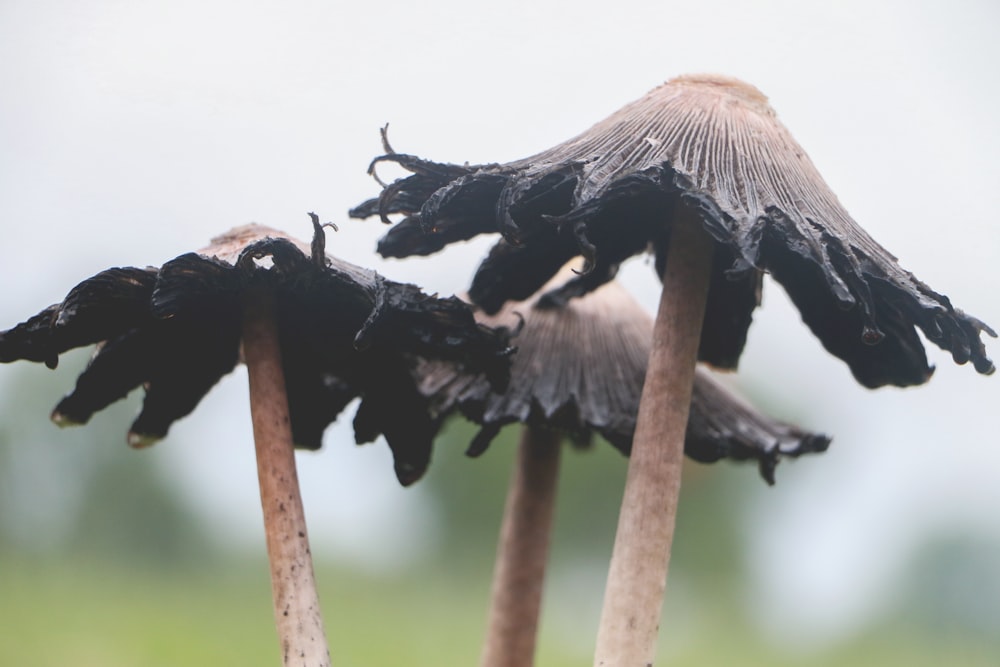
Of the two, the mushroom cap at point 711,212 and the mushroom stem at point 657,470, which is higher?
the mushroom cap at point 711,212

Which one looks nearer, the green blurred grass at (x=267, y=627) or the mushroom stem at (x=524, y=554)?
the mushroom stem at (x=524, y=554)

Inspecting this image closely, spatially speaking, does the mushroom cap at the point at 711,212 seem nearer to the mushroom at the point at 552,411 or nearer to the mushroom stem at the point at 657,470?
the mushroom stem at the point at 657,470

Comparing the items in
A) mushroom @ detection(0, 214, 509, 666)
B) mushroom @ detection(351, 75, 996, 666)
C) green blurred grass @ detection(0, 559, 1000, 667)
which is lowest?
green blurred grass @ detection(0, 559, 1000, 667)

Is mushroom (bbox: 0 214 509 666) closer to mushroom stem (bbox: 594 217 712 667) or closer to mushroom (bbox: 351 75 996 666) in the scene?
mushroom (bbox: 351 75 996 666)

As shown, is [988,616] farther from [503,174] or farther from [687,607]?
[503,174]

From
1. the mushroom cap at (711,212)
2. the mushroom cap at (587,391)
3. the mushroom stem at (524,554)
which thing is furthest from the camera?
the mushroom stem at (524,554)

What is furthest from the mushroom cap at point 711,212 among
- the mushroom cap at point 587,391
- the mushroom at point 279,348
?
the mushroom cap at point 587,391

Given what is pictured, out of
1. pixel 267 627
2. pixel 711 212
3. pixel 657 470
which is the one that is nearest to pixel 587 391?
pixel 657 470

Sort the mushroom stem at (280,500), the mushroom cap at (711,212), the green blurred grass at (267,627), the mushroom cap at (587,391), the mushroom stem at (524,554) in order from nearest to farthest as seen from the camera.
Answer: the mushroom cap at (711,212) < the mushroom stem at (280,500) < the mushroom cap at (587,391) < the mushroom stem at (524,554) < the green blurred grass at (267,627)

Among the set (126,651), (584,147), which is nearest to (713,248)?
(584,147)

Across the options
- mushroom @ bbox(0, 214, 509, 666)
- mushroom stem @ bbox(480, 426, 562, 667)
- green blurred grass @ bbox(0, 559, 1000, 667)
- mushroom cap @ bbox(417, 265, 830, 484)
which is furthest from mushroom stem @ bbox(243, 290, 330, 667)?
green blurred grass @ bbox(0, 559, 1000, 667)
